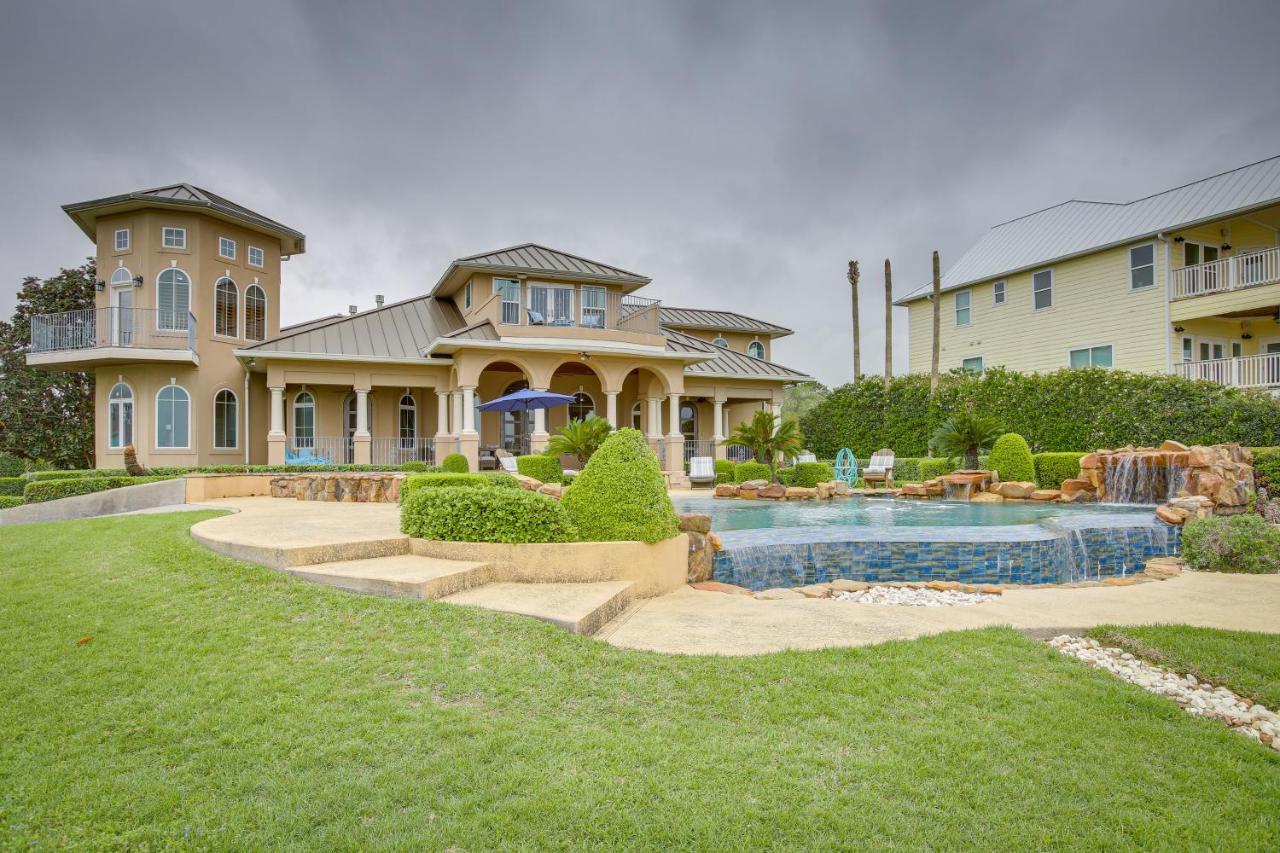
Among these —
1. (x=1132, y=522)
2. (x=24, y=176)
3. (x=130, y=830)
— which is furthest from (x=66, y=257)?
(x=1132, y=522)

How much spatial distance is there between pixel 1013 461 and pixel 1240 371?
8.56m

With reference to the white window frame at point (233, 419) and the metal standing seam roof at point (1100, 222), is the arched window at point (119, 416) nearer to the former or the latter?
the white window frame at point (233, 419)

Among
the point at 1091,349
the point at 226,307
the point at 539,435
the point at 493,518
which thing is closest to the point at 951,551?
the point at 493,518

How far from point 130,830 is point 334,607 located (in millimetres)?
2650

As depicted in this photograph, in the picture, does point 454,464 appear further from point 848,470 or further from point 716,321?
point 716,321

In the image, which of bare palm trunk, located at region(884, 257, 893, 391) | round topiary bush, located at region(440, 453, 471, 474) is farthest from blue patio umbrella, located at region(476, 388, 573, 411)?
bare palm trunk, located at region(884, 257, 893, 391)

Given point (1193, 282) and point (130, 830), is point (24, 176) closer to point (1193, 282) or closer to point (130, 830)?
point (130, 830)

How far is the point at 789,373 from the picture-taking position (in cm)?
2633

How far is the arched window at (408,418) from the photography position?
23.2 m

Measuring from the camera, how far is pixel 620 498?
6.94 meters

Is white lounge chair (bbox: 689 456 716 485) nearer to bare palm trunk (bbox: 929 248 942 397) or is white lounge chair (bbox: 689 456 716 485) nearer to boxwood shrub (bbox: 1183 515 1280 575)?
bare palm trunk (bbox: 929 248 942 397)

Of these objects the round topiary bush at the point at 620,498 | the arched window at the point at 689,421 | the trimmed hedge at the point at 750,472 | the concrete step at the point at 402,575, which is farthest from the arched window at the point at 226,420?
the round topiary bush at the point at 620,498

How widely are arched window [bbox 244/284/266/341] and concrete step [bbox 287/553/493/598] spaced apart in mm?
19458

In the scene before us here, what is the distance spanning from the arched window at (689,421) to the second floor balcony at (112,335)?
16.4 metres
